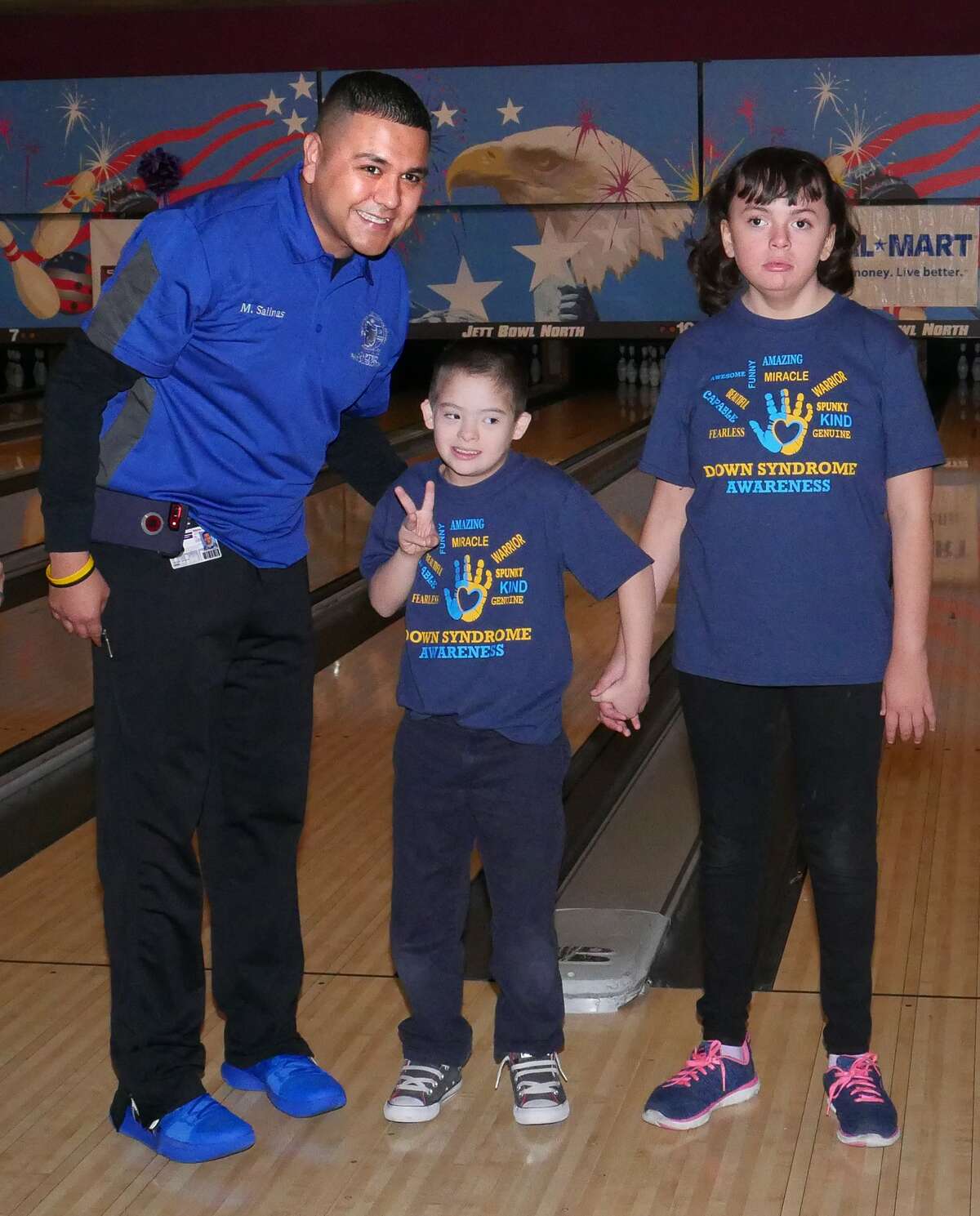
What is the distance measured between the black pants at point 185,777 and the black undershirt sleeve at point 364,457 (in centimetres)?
16

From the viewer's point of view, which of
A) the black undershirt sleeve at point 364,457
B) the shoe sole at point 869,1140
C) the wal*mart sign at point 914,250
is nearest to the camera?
the shoe sole at point 869,1140

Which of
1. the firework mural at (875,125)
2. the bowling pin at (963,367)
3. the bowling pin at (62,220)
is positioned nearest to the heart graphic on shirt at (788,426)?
the firework mural at (875,125)

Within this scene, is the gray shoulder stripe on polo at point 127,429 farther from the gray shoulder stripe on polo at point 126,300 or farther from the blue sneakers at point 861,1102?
the blue sneakers at point 861,1102

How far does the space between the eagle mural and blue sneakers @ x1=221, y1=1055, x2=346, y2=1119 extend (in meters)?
5.96

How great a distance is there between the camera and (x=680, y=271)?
7586mm

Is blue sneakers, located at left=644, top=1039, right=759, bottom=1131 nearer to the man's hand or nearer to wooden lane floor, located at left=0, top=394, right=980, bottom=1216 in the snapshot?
wooden lane floor, located at left=0, top=394, right=980, bottom=1216

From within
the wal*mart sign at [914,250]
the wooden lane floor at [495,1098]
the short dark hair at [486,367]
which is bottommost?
the wooden lane floor at [495,1098]

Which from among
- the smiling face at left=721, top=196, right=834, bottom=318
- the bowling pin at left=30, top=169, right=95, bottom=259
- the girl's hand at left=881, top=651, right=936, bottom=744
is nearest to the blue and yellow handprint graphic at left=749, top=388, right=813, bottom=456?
the smiling face at left=721, top=196, right=834, bottom=318

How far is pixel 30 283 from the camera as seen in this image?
26.8ft

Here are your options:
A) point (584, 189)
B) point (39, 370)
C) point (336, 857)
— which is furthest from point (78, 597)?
point (39, 370)

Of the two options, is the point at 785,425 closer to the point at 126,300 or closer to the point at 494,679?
the point at 494,679

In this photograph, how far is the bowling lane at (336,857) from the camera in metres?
2.51

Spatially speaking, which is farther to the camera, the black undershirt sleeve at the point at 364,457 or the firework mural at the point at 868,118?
the firework mural at the point at 868,118

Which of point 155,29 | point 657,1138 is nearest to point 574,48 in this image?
point 155,29
